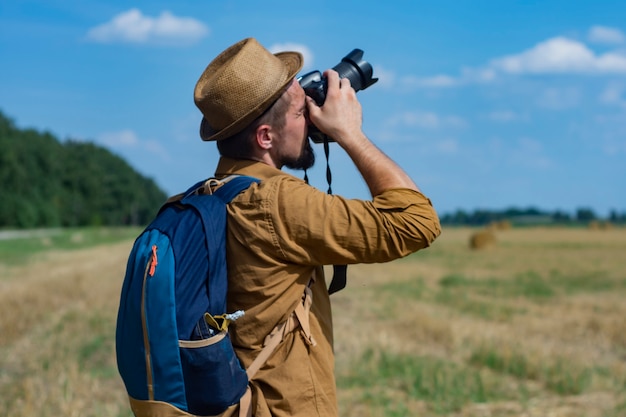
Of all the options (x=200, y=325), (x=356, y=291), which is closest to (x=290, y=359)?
(x=200, y=325)

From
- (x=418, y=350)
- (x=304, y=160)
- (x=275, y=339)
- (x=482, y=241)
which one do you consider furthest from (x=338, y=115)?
(x=482, y=241)

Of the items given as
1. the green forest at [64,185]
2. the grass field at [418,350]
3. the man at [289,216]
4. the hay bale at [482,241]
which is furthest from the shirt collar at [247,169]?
the green forest at [64,185]

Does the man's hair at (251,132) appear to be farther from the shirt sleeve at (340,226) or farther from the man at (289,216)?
the shirt sleeve at (340,226)

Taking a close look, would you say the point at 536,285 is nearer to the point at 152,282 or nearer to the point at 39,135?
the point at 152,282

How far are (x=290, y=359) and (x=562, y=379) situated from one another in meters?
5.24

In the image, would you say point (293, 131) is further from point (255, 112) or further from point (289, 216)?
point (289, 216)

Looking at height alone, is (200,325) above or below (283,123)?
below

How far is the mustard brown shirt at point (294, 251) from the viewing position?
252 cm

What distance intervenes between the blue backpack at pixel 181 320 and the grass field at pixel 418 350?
133 centimetres

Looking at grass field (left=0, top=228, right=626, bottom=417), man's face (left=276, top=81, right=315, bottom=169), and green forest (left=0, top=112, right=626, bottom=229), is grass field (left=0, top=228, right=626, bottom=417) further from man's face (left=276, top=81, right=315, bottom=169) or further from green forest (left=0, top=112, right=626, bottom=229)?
green forest (left=0, top=112, right=626, bottom=229)

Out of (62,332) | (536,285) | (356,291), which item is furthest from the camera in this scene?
(536,285)

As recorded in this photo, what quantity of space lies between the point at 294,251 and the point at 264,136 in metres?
0.45

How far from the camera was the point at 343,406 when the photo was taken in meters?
6.58

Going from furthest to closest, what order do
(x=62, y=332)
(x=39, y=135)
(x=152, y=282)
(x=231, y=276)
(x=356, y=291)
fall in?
(x=39, y=135), (x=356, y=291), (x=62, y=332), (x=231, y=276), (x=152, y=282)
